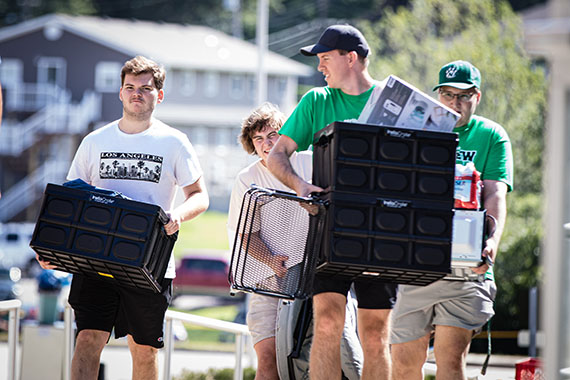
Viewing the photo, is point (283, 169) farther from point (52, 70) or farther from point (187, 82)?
point (187, 82)

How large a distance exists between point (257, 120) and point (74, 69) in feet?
147

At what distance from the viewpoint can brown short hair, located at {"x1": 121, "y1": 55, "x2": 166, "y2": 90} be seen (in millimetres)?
4867

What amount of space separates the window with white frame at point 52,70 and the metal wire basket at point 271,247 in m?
46.0

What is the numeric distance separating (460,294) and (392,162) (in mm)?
1234

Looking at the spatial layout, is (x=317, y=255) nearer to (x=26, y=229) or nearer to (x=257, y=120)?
(x=257, y=120)

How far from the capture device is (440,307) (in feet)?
16.0

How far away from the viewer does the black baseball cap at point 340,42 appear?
446cm

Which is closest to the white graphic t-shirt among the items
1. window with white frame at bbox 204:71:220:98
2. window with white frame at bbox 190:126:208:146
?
window with white frame at bbox 204:71:220:98

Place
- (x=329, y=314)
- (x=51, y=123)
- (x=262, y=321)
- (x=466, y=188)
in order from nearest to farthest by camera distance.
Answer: (x=329, y=314) → (x=466, y=188) → (x=262, y=321) → (x=51, y=123)

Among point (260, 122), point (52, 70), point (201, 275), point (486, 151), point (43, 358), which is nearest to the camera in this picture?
point (486, 151)

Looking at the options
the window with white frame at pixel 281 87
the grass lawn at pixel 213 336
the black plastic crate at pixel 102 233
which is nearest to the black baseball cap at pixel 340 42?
the black plastic crate at pixel 102 233

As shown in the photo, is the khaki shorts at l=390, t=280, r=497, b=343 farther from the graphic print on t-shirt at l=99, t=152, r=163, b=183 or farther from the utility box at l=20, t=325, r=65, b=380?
the utility box at l=20, t=325, r=65, b=380

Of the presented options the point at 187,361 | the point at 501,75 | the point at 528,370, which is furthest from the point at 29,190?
the point at 528,370

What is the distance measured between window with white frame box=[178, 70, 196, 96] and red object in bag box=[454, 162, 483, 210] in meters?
47.1
